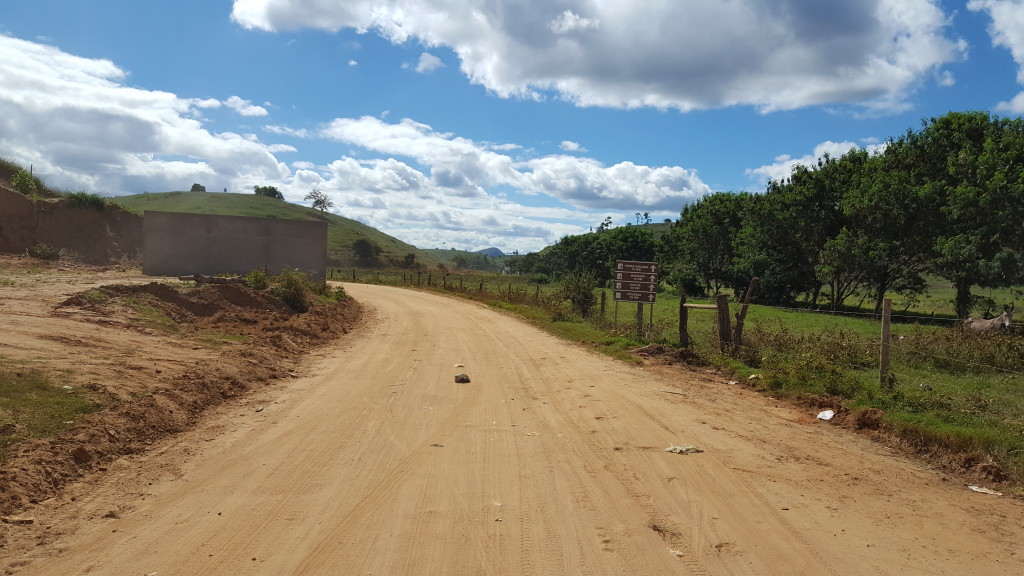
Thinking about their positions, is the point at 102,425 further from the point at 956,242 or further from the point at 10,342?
the point at 956,242

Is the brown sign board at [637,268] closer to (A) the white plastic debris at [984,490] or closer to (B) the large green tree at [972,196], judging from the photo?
(A) the white plastic debris at [984,490]

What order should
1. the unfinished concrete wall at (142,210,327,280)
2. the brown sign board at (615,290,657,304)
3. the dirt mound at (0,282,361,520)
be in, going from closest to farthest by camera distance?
the dirt mound at (0,282,361,520) < the brown sign board at (615,290,657,304) < the unfinished concrete wall at (142,210,327,280)

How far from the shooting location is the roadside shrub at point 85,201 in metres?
37.9

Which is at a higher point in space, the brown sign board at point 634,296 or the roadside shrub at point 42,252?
the roadside shrub at point 42,252

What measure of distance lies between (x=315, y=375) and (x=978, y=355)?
13466mm

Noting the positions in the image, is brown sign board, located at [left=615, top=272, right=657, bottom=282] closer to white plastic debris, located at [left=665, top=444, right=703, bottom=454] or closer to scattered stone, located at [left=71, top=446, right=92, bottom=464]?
white plastic debris, located at [left=665, top=444, right=703, bottom=454]

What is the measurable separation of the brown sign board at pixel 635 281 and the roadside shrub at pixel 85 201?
36.1m

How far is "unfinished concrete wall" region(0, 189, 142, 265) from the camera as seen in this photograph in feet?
110

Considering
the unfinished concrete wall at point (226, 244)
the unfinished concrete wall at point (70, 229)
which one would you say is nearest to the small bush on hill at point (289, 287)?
the unfinished concrete wall at point (226, 244)

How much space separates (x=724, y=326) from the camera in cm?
1459

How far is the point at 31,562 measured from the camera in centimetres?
429

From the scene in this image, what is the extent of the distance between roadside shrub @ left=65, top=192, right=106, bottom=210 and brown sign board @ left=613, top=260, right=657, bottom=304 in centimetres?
3608

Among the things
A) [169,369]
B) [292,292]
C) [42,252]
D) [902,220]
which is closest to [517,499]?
[169,369]

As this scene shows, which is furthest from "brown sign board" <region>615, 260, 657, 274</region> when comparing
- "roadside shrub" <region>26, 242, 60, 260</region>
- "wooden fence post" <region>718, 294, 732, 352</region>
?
"roadside shrub" <region>26, 242, 60, 260</region>
